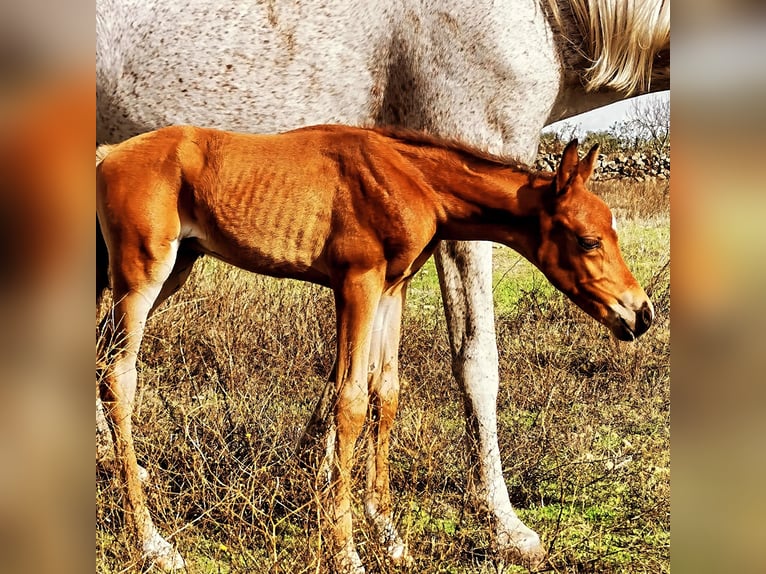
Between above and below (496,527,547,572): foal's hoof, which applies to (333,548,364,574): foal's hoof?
above

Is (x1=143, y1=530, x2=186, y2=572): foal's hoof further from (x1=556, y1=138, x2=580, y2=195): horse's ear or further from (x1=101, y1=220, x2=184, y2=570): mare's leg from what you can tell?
(x1=556, y1=138, x2=580, y2=195): horse's ear

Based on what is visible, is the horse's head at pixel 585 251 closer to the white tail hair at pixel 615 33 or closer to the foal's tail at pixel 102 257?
the white tail hair at pixel 615 33

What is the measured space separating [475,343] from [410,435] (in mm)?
478

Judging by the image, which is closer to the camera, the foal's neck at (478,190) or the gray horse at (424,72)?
the foal's neck at (478,190)

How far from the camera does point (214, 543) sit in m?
2.93

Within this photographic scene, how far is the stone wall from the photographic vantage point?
1216 centimetres

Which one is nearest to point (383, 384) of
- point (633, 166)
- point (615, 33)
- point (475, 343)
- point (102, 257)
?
point (475, 343)

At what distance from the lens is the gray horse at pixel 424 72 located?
329 centimetres

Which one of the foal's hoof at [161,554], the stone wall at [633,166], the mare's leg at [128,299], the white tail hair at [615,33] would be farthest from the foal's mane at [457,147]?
the stone wall at [633,166]

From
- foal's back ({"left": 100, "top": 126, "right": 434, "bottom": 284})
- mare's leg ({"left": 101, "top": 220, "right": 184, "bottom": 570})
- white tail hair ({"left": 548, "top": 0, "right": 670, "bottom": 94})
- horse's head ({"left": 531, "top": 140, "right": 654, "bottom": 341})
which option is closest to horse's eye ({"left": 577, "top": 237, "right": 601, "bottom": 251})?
horse's head ({"left": 531, "top": 140, "right": 654, "bottom": 341})

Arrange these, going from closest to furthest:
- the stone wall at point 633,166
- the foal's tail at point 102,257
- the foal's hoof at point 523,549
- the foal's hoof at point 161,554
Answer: the foal's hoof at point 161,554, the foal's hoof at point 523,549, the foal's tail at point 102,257, the stone wall at point 633,166

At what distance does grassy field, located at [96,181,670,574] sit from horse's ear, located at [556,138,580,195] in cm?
81
